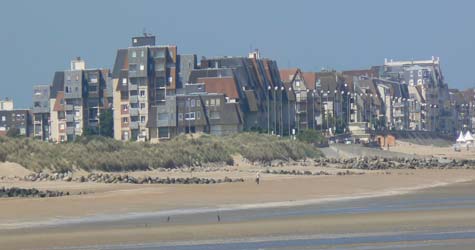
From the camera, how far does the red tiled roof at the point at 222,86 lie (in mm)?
94188

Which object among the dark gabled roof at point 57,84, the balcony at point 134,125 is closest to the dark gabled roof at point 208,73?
the balcony at point 134,125

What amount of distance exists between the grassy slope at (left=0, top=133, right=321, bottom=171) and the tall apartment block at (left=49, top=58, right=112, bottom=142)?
2962cm

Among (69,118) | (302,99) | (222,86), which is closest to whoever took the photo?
(222,86)

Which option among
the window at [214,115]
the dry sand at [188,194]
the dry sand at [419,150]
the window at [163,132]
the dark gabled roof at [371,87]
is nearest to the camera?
the dry sand at [188,194]

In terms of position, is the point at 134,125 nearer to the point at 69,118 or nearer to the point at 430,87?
the point at 69,118

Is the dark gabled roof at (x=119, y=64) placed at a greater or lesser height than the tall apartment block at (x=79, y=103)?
greater

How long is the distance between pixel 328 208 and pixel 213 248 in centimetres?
1104

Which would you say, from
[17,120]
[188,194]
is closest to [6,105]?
[17,120]

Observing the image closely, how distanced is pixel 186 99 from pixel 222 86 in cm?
470

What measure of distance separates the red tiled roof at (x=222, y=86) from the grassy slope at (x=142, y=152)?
11557 millimetres

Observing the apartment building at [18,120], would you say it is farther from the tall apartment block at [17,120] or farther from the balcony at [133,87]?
the balcony at [133,87]

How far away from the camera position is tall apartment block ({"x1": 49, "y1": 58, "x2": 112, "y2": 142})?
106938mm

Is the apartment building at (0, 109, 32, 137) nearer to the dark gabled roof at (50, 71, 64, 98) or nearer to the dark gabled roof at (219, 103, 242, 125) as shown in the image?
the dark gabled roof at (50, 71, 64, 98)

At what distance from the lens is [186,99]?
91125 mm
